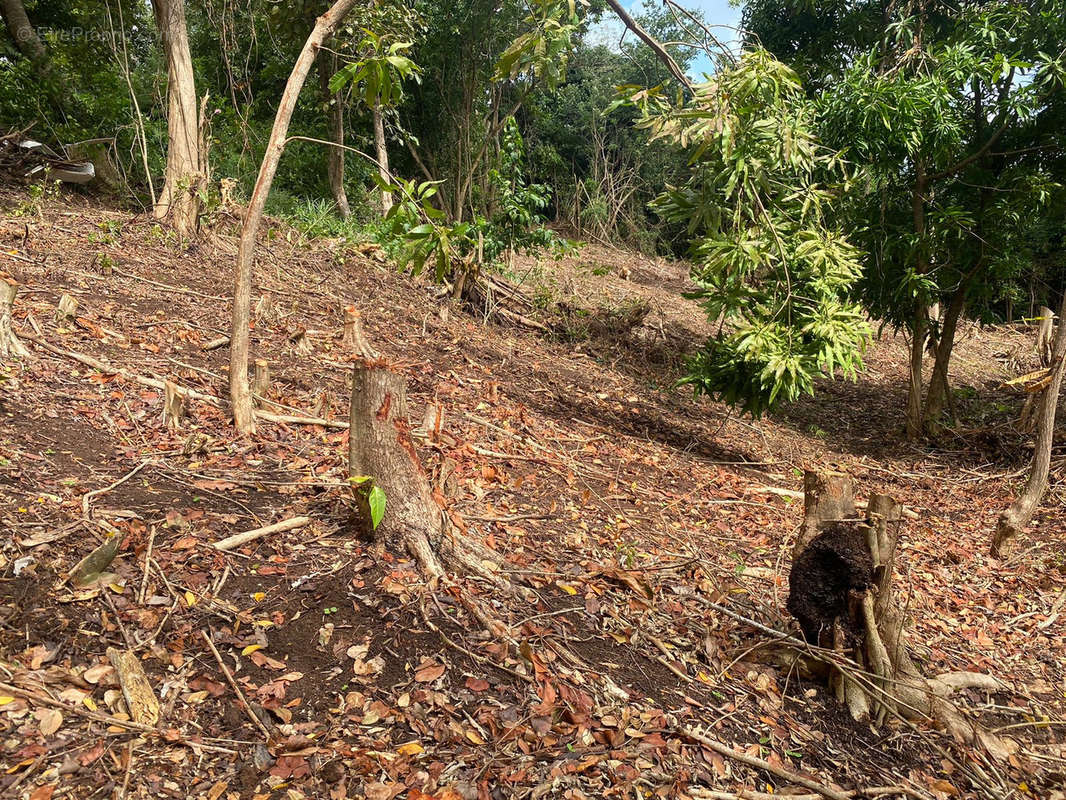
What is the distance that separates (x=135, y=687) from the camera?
2160 millimetres

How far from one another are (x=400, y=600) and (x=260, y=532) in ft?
2.28

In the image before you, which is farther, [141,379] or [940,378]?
[940,378]

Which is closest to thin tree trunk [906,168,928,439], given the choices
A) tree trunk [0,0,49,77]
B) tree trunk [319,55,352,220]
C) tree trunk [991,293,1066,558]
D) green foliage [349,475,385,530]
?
tree trunk [991,293,1066,558]

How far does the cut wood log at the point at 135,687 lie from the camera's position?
210 cm

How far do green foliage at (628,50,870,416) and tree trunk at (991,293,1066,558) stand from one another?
1276mm

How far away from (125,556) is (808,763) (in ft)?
8.35

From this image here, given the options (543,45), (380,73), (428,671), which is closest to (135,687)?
(428,671)

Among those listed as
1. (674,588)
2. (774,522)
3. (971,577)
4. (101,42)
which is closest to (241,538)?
(674,588)

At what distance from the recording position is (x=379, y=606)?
9.13ft

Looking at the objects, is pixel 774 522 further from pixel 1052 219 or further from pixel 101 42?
pixel 101 42

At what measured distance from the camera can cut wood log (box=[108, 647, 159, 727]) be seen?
2.10 meters

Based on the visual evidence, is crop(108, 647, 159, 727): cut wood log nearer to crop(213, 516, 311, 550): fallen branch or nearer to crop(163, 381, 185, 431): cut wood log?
crop(213, 516, 311, 550): fallen branch

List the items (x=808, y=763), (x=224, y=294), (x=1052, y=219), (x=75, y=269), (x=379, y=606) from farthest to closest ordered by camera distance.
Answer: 1. (x=1052, y=219)
2. (x=224, y=294)
3. (x=75, y=269)
4. (x=379, y=606)
5. (x=808, y=763)

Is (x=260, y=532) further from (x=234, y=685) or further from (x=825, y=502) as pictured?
(x=825, y=502)
